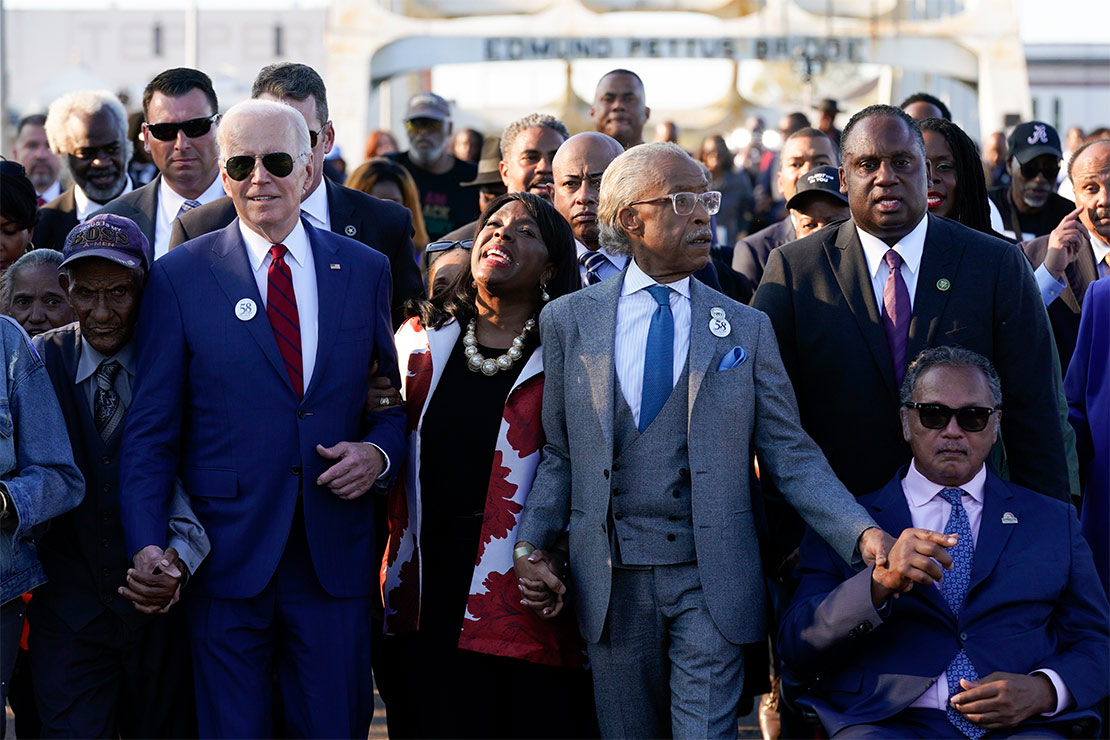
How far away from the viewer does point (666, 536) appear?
4285mm

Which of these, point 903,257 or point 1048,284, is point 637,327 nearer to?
point 903,257

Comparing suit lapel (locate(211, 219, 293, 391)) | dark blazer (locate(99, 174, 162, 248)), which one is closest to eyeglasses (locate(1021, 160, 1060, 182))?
dark blazer (locate(99, 174, 162, 248))

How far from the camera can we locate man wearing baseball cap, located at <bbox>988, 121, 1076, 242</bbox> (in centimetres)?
761

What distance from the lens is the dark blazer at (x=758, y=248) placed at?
22.4 feet

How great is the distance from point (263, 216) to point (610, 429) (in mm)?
1278

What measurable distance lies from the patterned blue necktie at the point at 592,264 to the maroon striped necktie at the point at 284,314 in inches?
56.3

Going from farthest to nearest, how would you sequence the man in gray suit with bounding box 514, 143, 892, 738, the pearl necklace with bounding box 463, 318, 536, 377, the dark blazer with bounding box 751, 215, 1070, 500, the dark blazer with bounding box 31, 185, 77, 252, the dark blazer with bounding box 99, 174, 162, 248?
the dark blazer with bounding box 31, 185, 77, 252 → the dark blazer with bounding box 99, 174, 162, 248 → the pearl necklace with bounding box 463, 318, 536, 377 → the dark blazer with bounding box 751, 215, 1070, 500 → the man in gray suit with bounding box 514, 143, 892, 738

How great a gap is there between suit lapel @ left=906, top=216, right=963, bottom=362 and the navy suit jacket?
1752 millimetres

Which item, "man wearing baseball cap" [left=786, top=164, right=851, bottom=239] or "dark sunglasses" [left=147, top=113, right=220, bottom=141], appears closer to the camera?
"dark sunglasses" [left=147, top=113, right=220, bottom=141]

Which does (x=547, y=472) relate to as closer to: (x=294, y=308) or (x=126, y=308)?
(x=294, y=308)

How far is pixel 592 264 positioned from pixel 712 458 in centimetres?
147

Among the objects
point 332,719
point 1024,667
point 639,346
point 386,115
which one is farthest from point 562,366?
point 386,115

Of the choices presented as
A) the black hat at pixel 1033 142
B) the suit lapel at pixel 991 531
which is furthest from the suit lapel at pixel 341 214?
the black hat at pixel 1033 142

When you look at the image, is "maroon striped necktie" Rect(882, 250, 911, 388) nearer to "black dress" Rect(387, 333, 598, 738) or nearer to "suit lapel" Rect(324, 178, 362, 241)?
"black dress" Rect(387, 333, 598, 738)
